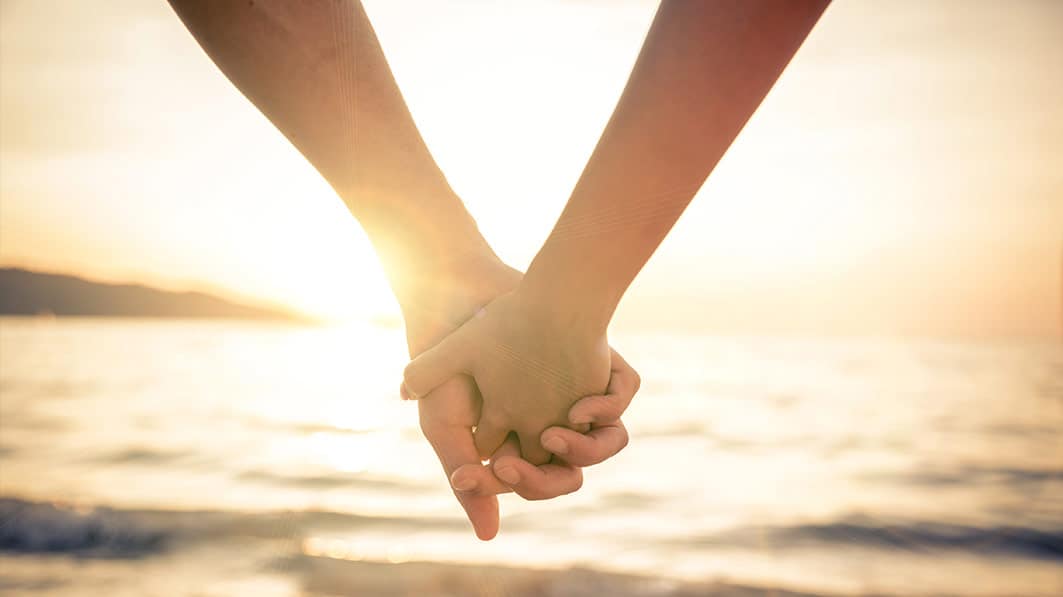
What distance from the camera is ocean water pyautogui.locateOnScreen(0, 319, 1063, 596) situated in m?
4.73

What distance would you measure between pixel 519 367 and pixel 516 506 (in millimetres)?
4861

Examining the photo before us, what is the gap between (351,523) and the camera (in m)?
5.91

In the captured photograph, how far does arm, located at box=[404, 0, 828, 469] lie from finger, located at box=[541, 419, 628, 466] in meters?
0.02

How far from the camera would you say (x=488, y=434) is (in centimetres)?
207

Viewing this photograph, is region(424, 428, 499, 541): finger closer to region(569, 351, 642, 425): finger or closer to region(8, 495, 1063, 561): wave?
region(569, 351, 642, 425): finger

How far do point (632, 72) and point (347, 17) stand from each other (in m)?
0.80

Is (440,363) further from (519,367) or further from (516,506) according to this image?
(516,506)

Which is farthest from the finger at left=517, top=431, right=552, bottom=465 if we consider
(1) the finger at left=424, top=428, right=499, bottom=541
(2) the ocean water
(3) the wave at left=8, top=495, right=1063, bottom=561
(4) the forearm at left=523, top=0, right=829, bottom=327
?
(3) the wave at left=8, top=495, right=1063, bottom=561

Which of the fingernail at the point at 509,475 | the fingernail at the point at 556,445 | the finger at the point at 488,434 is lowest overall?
the fingernail at the point at 509,475

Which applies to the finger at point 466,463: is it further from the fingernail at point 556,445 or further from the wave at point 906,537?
the wave at point 906,537

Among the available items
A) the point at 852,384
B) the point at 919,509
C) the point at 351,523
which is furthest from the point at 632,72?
the point at 852,384

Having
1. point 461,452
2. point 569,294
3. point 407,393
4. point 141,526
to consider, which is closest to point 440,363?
point 407,393

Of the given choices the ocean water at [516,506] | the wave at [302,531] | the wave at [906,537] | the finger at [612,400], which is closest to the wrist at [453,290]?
the finger at [612,400]

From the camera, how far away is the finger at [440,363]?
2.00m
